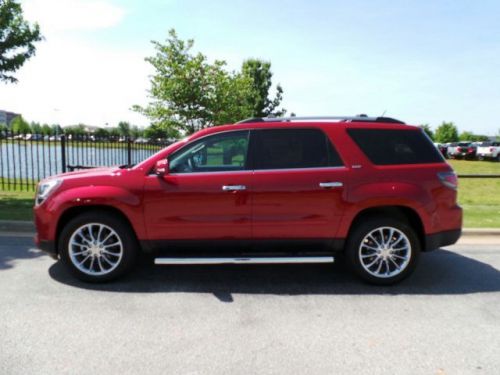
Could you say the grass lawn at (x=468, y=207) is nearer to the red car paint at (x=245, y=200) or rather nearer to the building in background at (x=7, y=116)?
the red car paint at (x=245, y=200)

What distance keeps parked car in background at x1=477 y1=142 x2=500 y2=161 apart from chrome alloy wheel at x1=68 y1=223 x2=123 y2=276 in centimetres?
3624

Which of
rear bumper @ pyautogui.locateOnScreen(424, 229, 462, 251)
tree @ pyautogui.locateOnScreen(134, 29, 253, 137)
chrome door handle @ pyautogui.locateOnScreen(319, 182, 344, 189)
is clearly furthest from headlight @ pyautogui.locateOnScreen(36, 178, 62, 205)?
tree @ pyautogui.locateOnScreen(134, 29, 253, 137)

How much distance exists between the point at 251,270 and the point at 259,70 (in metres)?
24.5

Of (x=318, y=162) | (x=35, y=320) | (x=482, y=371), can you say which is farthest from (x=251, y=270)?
(x=482, y=371)

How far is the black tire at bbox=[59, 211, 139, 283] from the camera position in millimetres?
4531

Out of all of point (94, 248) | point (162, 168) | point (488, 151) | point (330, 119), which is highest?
point (488, 151)

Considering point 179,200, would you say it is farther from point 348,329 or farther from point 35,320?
point 348,329

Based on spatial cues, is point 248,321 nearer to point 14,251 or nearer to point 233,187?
point 233,187

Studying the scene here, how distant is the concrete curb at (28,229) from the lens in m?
7.01

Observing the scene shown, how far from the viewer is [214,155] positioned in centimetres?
475

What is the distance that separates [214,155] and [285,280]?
167cm

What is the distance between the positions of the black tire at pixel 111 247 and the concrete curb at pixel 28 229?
296cm

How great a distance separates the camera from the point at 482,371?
2.92 metres

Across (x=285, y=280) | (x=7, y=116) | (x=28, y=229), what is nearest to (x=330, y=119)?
(x=285, y=280)
